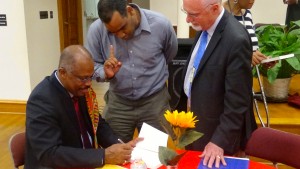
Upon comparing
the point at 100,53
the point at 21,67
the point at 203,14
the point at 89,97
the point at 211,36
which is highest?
the point at 203,14

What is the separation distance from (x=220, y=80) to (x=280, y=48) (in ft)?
6.05

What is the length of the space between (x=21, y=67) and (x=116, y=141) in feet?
10.2

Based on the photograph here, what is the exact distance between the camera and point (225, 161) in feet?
5.06

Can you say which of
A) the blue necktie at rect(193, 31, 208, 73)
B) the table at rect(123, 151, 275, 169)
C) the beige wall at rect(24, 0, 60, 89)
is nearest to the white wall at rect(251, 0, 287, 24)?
the beige wall at rect(24, 0, 60, 89)

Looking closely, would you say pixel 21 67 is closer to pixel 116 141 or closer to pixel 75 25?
pixel 75 25

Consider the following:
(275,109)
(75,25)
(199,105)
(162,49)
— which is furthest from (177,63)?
(75,25)

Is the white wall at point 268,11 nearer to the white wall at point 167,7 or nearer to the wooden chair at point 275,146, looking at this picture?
the white wall at point 167,7

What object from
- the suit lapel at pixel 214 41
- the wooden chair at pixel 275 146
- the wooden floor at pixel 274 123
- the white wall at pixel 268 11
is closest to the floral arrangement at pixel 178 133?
the suit lapel at pixel 214 41

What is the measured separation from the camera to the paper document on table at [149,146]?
5.12ft

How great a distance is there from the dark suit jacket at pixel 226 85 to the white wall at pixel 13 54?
3238 mm

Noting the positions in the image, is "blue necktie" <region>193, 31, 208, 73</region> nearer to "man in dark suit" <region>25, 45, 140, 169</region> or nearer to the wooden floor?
"man in dark suit" <region>25, 45, 140, 169</region>

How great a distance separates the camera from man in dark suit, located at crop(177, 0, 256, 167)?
62.5 inches

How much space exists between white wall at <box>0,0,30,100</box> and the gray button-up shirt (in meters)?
2.49

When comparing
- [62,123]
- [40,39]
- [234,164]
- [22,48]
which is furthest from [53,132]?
[40,39]
